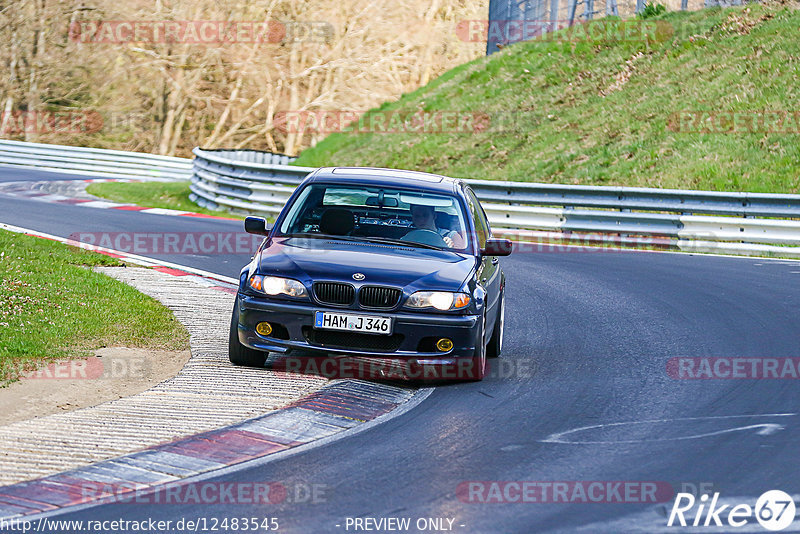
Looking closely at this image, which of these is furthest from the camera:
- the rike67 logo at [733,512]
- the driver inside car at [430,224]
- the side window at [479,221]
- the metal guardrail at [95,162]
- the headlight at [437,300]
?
the metal guardrail at [95,162]

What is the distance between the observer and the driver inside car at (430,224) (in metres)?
9.55

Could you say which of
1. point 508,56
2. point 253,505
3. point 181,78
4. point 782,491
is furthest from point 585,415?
point 181,78

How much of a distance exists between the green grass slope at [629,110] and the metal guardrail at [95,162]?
4.45m

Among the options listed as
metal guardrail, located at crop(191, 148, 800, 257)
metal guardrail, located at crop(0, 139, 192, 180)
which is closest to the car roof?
metal guardrail, located at crop(191, 148, 800, 257)

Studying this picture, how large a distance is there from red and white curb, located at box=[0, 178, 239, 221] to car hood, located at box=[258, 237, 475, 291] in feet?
45.9

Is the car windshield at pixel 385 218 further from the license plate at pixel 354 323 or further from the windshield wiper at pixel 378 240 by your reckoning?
the license plate at pixel 354 323

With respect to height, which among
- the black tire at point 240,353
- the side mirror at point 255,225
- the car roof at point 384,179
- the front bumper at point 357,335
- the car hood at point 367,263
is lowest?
the black tire at point 240,353

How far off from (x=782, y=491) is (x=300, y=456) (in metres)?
2.62

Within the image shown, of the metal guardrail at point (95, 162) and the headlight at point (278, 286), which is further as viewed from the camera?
the metal guardrail at point (95, 162)

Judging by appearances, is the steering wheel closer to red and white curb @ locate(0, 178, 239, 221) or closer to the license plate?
the license plate

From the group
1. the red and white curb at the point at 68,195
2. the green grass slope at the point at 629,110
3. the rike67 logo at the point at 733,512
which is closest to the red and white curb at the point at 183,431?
the rike67 logo at the point at 733,512

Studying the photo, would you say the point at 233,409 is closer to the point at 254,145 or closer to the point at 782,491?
the point at 782,491

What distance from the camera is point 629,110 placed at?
1170 inches

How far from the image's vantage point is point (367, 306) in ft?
27.8
